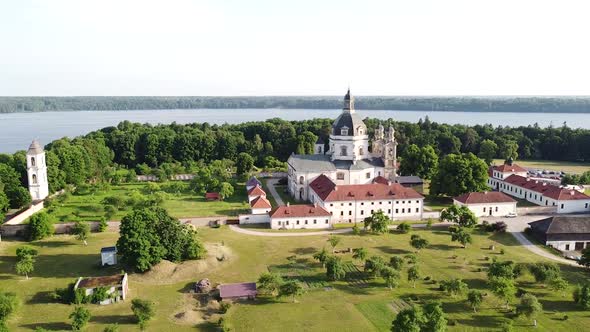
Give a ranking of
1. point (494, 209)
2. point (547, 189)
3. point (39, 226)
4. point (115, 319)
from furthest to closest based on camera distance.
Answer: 1. point (547, 189)
2. point (494, 209)
3. point (39, 226)
4. point (115, 319)

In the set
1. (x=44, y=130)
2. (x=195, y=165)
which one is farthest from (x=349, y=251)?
(x=44, y=130)

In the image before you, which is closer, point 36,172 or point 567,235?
point 567,235

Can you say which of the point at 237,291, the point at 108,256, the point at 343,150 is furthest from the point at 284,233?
the point at 343,150

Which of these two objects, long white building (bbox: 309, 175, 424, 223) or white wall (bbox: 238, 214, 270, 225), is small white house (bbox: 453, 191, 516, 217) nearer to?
long white building (bbox: 309, 175, 424, 223)

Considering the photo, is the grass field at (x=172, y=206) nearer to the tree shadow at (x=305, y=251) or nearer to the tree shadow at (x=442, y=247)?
the tree shadow at (x=305, y=251)

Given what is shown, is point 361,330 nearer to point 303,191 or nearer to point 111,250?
point 111,250

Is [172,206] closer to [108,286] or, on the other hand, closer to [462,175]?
[108,286]

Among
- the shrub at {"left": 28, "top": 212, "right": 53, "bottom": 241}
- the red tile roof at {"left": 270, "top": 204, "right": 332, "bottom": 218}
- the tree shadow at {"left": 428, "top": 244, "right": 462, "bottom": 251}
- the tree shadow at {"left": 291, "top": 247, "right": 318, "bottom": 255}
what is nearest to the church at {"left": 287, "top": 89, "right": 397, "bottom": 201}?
the red tile roof at {"left": 270, "top": 204, "right": 332, "bottom": 218}

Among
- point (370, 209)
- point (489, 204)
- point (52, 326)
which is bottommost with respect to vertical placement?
point (52, 326)
